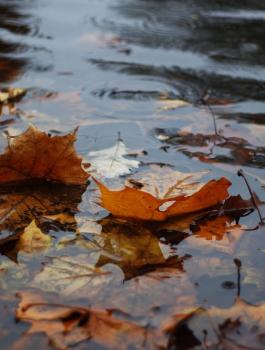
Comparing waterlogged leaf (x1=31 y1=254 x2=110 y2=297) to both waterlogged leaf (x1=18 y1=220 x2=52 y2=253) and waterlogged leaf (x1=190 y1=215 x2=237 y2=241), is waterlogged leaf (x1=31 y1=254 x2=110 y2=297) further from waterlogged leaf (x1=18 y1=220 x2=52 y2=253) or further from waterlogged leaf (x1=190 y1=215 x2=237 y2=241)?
waterlogged leaf (x1=190 y1=215 x2=237 y2=241)

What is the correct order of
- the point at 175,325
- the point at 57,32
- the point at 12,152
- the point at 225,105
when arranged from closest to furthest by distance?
the point at 175,325 < the point at 12,152 < the point at 225,105 < the point at 57,32

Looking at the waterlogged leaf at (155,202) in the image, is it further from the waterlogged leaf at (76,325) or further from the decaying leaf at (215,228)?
the waterlogged leaf at (76,325)

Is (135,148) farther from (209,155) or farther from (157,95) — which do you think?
(157,95)

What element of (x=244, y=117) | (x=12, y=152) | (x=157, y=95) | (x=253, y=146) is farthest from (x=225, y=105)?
(x=12, y=152)

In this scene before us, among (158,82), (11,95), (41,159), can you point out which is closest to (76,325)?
(41,159)

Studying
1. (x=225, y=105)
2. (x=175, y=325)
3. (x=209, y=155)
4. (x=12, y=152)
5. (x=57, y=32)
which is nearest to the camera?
(x=175, y=325)

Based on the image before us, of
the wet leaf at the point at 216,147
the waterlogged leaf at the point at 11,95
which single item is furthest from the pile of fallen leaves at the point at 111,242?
the waterlogged leaf at the point at 11,95
